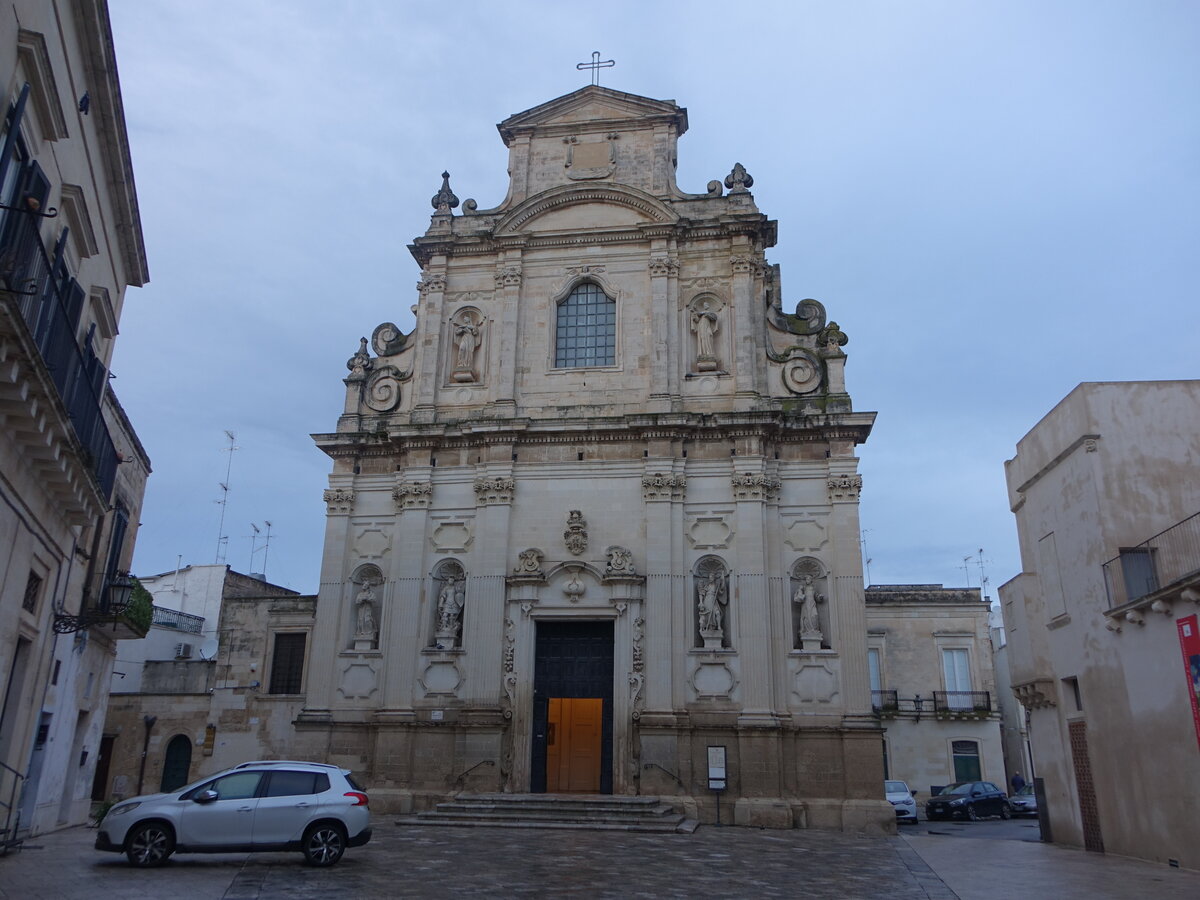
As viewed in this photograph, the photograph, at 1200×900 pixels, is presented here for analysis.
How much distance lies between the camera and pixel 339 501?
22.7 metres

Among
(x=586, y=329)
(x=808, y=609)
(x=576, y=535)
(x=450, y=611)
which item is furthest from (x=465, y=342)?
(x=808, y=609)

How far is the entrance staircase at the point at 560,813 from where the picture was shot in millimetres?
17281

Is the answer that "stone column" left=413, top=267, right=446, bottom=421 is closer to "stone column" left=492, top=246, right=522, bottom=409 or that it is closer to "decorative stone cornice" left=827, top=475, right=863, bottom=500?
"stone column" left=492, top=246, right=522, bottom=409

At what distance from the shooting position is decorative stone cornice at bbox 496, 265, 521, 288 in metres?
23.6

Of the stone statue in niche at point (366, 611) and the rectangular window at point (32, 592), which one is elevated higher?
the stone statue in niche at point (366, 611)

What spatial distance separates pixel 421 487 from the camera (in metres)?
22.2

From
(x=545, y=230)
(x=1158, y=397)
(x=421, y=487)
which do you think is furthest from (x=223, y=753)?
(x=1158, y=397)

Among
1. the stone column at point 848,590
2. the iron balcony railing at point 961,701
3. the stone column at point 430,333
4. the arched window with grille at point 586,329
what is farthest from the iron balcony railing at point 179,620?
the iron balcony railing at point 961,701

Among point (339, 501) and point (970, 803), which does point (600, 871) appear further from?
point (970, 803)

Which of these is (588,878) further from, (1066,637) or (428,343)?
(428,343)

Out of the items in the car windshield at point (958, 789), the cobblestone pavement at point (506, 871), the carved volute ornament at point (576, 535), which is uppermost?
the carved volute ornament at point (576, 535)

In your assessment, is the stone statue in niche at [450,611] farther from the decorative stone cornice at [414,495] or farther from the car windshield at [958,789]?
the car windshield at [958,789]

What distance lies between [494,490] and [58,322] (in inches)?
478

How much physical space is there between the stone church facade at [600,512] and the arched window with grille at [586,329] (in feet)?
0.19
